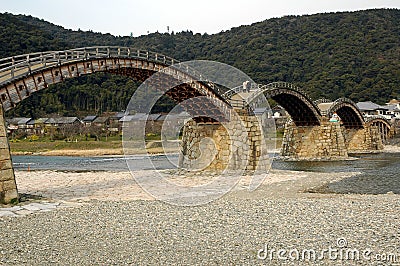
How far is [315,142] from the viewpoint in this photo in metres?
43.1

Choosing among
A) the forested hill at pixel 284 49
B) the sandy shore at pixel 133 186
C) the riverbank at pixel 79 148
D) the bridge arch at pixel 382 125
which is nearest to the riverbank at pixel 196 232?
the sandy shore at pixel 133 186

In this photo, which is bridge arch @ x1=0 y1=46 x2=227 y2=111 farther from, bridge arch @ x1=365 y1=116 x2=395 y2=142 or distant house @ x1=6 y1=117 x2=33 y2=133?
distant house @ x1=6 y1=117 x2=33 y2=133

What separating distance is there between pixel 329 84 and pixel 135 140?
1823 inches

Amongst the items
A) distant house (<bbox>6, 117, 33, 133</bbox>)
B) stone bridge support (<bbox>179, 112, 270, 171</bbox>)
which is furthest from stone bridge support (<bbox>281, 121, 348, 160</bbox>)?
distant house (<bbox>6, 117, 33, 133</bbox>)

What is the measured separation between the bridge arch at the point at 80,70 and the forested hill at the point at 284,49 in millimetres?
65263

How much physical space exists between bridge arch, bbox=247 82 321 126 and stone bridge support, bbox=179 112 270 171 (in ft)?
15.3

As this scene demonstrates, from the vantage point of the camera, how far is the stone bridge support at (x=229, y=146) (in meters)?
26.3

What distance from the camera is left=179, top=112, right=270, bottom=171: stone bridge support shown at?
86.4ft

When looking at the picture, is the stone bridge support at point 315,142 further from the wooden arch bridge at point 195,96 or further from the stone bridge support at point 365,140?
the stone bridge support at point 365,140

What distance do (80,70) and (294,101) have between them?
2593 cm

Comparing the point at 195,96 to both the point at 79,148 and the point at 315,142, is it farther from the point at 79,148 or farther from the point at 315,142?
the point at 79,148

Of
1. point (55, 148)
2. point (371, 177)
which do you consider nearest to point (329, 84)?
point (55, 148)

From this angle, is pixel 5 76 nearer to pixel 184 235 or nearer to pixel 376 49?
pixel 184 235

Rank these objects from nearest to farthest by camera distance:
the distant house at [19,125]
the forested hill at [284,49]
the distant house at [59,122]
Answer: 1. the distant house at [19,125]
2. the distant house at [59,122]
3. the forested hill at [284,49]
